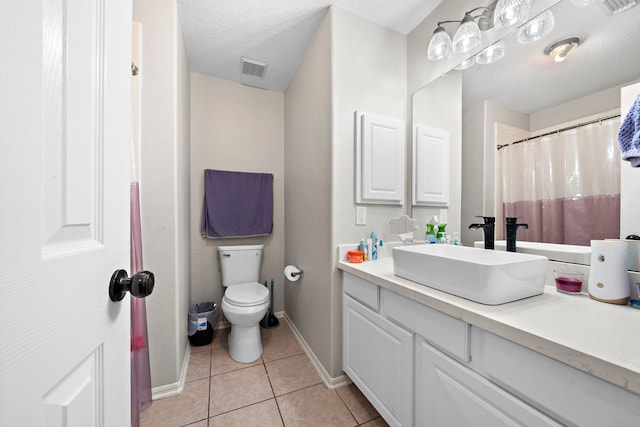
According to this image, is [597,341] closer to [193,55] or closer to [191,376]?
[191,376]

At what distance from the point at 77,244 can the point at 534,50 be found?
1.74 m

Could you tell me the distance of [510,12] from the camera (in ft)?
3.61

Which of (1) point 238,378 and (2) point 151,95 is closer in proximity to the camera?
(2) point 151,95

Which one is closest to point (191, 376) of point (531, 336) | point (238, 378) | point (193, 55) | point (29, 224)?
point (238, 378)

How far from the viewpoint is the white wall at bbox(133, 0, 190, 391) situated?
1314mm

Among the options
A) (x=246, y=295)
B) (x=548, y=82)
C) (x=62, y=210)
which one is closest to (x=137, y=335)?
(x=246, y=295)

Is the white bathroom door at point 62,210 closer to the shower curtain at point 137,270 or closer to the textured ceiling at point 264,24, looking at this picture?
the shower curtain at point 137,270

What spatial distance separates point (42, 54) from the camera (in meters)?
0.32

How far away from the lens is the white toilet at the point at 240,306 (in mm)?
1644

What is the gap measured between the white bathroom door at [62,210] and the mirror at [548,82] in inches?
59.5

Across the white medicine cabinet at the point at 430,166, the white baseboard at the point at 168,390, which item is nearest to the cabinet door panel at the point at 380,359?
the white medicine cabinet at the point at 430,166

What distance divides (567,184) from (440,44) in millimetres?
986

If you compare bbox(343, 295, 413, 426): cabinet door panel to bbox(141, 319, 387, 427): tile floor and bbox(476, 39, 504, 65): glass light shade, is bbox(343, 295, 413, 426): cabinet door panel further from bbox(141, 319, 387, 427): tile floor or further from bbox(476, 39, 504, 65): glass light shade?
bbox(476, 39, 504, 65): glass light shade

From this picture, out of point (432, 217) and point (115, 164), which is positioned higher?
point (115, 164)
